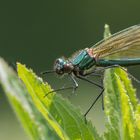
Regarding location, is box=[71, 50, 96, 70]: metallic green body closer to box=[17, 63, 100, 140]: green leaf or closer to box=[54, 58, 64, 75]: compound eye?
box=[54, 58, 64, 75]: compound eye

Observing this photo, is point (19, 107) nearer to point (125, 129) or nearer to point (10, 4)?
point (125, 129)

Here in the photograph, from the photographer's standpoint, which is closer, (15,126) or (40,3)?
(15,126)

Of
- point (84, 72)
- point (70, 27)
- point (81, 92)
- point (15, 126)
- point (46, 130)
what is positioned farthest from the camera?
point (70, 27)

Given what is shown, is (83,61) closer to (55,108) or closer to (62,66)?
(62,66)

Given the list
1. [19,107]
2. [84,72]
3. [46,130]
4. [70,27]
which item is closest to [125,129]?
[46,130]

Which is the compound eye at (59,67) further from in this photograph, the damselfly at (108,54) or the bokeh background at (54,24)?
the bokeh background at (54,24)

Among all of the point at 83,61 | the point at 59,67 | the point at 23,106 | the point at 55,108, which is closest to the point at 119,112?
the point at 55,108

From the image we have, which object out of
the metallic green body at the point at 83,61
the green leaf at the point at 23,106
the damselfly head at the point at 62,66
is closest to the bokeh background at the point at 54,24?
the metallic green body at the point at 83,61
